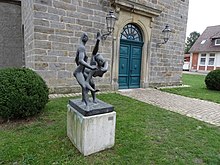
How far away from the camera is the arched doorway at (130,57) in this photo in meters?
7.81

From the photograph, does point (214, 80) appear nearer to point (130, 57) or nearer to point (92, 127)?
point (130, 57)

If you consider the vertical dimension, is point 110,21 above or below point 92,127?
above

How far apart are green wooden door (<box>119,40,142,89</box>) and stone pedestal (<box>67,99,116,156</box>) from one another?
17.1ft

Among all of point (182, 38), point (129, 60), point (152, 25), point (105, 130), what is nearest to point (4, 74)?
point (105, 130)

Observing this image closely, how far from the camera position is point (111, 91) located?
7.44 meters

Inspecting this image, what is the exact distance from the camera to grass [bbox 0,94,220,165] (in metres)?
2.47

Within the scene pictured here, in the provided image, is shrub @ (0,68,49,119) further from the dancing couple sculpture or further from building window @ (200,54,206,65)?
building window @ (200,54,206,65)

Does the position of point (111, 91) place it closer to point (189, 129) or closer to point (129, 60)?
point (129, 60)

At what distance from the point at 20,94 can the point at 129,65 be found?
5.41 meters

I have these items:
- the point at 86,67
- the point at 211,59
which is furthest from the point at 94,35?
the point at 211,59

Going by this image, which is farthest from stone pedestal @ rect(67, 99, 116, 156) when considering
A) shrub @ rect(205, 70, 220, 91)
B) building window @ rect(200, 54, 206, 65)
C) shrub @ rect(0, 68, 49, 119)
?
building window @ rect(200, 54, 206, 65)

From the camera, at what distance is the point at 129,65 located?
810 cm

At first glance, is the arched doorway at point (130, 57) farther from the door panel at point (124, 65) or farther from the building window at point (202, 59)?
the building window at point (202, 59)

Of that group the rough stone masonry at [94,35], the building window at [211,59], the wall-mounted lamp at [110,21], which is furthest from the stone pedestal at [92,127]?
the building window at [211,59]
